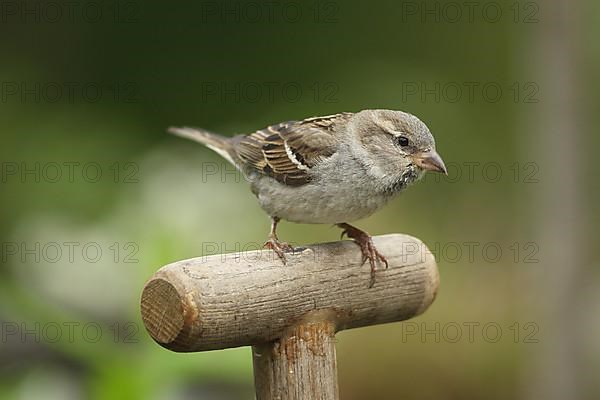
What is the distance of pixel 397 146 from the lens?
10.1 ft

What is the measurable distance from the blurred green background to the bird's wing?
0.49m

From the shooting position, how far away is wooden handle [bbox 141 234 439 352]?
2.40 meters

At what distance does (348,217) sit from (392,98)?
390cm

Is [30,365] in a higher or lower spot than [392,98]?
lower

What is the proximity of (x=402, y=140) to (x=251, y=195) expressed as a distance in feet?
8.35

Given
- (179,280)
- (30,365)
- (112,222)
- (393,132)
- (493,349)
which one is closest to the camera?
(179,280)

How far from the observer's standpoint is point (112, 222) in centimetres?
481

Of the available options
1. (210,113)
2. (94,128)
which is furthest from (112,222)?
(210,113)

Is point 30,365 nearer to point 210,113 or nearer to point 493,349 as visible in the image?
point 493,349

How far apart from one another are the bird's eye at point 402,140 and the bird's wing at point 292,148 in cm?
25

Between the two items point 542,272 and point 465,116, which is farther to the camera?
point 465,116
